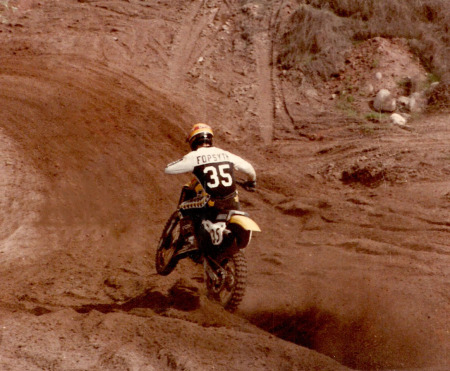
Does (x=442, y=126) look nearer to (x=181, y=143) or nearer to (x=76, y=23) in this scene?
(x=181, y=143)

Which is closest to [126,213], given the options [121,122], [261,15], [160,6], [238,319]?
[121,122]

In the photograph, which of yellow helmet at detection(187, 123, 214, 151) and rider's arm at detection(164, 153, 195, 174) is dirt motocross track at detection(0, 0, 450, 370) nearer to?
rider's arm at detection(164, 153, 195, 174)

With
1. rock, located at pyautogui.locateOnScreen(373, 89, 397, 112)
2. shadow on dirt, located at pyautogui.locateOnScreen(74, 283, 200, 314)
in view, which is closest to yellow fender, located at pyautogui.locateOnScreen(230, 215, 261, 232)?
shadow on dirt, located at pyautogui.locateOnScreen(74, 283, 200, 314)

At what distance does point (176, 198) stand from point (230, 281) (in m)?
4.01

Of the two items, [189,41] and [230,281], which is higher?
[189,41]

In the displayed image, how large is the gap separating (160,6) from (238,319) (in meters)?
13.4

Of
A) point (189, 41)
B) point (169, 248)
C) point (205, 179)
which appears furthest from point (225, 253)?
point (189, 41)

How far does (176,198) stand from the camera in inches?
408

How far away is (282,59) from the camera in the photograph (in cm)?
1409

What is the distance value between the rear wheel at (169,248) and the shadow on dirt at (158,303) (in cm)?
36

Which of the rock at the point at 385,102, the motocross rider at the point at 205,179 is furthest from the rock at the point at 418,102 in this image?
the motocross rider at the point at 205,179

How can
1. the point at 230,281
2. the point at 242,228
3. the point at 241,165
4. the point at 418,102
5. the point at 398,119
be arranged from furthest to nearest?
the point at 418,102, the point at 398,119, the point at 241,165, the point at 230,281, the point at 242,228

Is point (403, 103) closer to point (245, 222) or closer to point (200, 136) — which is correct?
point (200, 136)

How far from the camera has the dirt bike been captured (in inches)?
252
